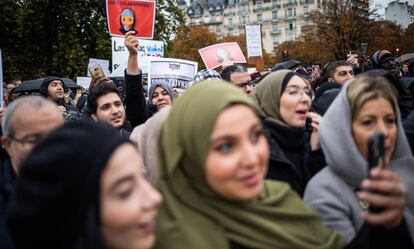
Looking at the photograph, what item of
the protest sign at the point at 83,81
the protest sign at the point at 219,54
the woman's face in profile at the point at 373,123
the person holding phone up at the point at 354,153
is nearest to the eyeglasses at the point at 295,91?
the person holding phone up at the point at 354,153

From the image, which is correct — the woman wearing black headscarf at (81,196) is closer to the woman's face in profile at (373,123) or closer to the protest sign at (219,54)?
the woman's face in profile at (373,123)

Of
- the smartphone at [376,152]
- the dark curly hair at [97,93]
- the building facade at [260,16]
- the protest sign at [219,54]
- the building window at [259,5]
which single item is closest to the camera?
the smartphone at [376,152]

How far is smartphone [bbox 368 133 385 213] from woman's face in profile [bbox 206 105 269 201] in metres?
0.44

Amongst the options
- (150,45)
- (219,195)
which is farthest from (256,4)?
(219,195)

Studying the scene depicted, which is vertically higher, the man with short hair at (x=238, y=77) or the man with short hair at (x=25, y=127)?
the man with short hair at (x=238, y=77)

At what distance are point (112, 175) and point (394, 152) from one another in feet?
5.09

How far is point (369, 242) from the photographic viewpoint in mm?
1828

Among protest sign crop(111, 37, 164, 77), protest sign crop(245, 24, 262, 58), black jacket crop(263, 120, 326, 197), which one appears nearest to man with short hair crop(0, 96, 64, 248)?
black jacket crop(263, 120, 326, 197)

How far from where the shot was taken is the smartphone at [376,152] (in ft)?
5.55

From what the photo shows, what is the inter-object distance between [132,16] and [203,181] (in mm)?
6245

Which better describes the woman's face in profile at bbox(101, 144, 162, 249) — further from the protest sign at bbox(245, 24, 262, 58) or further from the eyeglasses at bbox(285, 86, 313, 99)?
the protest sign at bbox(245, 24, 262, 58)

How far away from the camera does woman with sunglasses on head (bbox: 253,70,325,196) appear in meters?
2.81

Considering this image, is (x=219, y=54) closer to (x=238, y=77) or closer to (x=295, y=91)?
(x=238, y=77)

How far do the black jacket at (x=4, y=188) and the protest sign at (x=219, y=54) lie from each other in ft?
19.9
